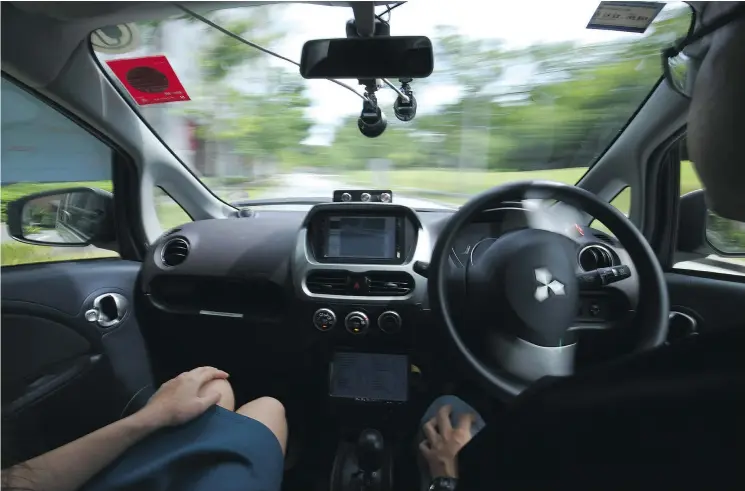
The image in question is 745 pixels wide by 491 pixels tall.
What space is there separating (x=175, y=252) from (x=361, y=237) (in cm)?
96

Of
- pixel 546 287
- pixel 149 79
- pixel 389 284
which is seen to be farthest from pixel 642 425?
pixel 149 79

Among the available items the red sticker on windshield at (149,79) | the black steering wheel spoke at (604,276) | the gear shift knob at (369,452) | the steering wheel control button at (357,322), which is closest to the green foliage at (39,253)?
the red sticker on windshield at (149,79)

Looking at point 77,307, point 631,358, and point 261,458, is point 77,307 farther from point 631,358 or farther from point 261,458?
point 631,358

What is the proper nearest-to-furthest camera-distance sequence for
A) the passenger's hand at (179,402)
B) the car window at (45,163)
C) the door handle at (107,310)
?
the passenger's hand at (179,402), the car window at (45,163), the door handle at (107,310)

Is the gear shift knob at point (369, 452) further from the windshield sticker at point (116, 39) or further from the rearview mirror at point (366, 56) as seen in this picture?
the windshield sticker at point (116, 39)

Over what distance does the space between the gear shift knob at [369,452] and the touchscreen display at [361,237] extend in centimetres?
79

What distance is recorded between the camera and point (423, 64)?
5.65ft

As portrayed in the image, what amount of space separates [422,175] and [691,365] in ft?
7.45

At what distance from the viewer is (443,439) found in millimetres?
2123

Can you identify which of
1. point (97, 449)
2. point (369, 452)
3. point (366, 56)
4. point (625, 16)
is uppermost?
point (625, 16)

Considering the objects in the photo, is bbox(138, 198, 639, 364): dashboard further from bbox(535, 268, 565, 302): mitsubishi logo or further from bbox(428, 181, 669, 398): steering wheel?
bbox(535, 268, 565, 302): mitsubishi logo

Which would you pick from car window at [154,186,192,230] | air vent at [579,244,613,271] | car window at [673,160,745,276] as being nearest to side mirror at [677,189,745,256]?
car window at [673,160,745,276]

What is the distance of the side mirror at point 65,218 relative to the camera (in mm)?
2326

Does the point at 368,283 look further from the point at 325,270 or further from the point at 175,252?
the point at 175,252
